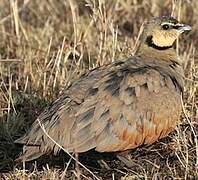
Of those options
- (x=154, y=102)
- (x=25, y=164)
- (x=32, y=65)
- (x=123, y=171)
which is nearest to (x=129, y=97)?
(x=154, y=102)

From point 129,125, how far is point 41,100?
1424 millimetres

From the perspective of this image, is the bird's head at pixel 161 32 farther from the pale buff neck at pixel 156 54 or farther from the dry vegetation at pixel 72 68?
the dry vegetation at pixel 72 68

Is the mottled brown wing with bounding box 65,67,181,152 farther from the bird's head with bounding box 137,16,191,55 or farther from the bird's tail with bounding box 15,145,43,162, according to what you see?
the bird's head with bounding box 137,16,191,55

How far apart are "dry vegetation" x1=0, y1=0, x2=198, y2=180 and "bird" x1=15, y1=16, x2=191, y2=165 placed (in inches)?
8.2

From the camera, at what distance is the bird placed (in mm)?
4203

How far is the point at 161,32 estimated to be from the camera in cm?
486

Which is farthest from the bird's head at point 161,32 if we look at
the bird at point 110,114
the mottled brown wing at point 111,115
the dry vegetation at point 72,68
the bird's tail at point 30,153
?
the bird's tail at point 30,153

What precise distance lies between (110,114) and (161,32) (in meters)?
0.94

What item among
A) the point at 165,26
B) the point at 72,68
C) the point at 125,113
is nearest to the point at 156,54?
the point at 165,26

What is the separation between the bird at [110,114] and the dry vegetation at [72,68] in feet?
0.68

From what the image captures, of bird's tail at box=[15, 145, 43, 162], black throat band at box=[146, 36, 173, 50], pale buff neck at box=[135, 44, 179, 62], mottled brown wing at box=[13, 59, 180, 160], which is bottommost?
bird's tail at box=[15, 145, 43, 162]

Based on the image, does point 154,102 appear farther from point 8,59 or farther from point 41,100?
point 8,59

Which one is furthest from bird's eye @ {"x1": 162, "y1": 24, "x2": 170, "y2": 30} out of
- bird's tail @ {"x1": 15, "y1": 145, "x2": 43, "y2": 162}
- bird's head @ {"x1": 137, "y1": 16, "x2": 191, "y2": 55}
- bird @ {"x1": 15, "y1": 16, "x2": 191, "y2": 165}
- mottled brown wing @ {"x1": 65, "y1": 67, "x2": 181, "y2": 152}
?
bird's tail @ {"x1": 15, "y1": 145, "x2": 43, "y2": 162}

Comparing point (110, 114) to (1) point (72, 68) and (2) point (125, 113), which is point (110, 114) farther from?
(1) point (72, 68)
